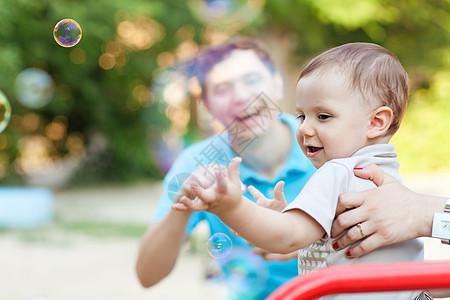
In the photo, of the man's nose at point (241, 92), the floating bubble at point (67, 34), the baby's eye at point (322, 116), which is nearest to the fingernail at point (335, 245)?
the baby's eye at point (322, 116)

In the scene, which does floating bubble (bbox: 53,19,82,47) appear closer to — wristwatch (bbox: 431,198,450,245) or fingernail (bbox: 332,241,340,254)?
fingernail (bbox: 332,241,340,254)

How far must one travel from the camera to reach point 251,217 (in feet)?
3.82

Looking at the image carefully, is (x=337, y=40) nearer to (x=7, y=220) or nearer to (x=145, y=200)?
(x=145, y=200)

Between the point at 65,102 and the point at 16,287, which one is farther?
the point at 65,102

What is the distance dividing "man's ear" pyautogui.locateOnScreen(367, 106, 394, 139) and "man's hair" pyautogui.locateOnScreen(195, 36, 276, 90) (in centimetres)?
97

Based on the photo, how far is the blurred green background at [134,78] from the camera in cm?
1000

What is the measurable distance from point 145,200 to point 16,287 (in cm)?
520

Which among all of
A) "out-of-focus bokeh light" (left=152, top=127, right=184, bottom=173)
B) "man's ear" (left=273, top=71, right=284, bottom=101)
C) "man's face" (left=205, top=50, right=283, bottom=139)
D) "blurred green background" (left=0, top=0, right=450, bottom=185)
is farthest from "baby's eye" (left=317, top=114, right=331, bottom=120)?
"out-of-focus bokeh light" (left=152, top=127, right=184, bottom=173)

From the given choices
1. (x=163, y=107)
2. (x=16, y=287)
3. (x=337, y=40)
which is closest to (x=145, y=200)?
(x=163, y=107)

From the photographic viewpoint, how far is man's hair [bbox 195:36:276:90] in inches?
89.8

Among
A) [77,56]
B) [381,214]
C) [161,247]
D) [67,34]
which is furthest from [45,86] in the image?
[381,214]

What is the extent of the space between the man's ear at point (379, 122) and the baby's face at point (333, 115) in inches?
0.5

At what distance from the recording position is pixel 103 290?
16.0ft

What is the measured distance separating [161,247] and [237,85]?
0.68m
